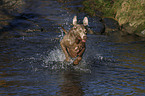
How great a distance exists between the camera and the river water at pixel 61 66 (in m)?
6.52

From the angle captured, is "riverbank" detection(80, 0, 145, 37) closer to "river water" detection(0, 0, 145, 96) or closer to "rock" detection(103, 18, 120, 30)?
"rock" detection(103, 18, 120, 30)

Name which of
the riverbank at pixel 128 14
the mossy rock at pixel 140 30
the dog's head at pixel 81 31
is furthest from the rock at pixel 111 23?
the dog's head at pixel 81 31

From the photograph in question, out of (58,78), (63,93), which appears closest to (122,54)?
(58,78)

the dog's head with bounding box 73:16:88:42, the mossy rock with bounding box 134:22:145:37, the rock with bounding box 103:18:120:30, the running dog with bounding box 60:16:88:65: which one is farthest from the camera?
the rock with bounding box 103:18:120:30

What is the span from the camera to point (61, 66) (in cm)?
846

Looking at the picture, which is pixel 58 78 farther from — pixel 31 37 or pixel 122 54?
pixel 31 37

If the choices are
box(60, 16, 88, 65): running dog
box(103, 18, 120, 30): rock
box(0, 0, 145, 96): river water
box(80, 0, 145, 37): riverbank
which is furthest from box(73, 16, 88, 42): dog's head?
box(103, 18, 120, 30): rock

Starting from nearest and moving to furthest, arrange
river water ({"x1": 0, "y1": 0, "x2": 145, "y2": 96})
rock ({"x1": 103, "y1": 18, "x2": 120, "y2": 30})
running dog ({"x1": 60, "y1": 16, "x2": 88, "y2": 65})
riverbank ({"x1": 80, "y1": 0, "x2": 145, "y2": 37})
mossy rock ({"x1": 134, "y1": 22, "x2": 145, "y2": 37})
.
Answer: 1. river water ({"x1": 0, "y1": 0, "x2": 145, "y2": 96})
2. running dog ({"x1": 60, "y1": 16, "x2": 88, "y2": 65})
3. mossy rock ({"x1": 134, "y1": 22, "x2": 145, "y2": 37})
4. riverbank ({"x1": 80, "y1": 0, "x2": 145, "y2": 37})
5. rock ({"x1": 103, "y1": 18, "x2": 120, "y2": 30})

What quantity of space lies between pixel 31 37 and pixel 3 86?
238 inches

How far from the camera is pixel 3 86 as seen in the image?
21.7 feet

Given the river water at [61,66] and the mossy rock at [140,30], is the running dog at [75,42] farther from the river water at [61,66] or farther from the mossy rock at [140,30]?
the mossy rock at [140,30]

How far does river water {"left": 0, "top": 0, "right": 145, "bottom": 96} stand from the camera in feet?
21.4

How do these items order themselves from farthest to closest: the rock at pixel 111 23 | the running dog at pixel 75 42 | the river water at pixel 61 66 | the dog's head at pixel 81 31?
the rock at pixel 111 23 < the running dog at pixel 75 42 < the dog's head at pixel 81 31 < the river water at pixel 61 66

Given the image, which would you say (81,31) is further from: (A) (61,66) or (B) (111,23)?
(B) (111,23)
